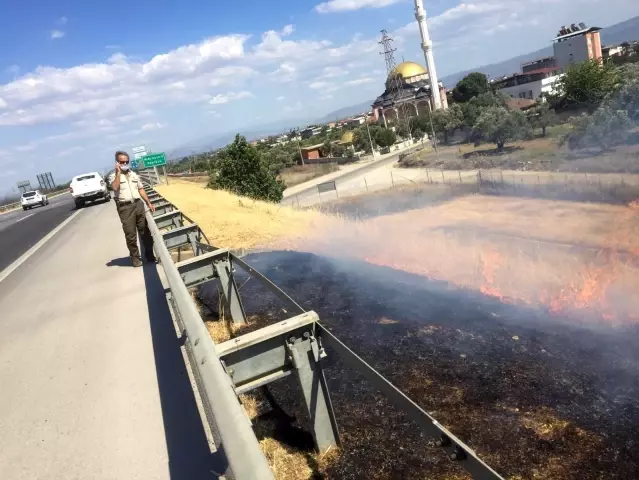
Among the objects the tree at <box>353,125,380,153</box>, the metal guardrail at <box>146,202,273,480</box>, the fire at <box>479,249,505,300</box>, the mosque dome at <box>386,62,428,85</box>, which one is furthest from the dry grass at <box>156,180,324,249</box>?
the mosque dome at <box>386,62,428,85</box>

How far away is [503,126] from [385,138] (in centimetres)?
3061

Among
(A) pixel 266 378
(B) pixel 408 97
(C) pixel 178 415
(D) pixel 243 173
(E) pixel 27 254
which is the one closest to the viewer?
(A) pixel 266 378

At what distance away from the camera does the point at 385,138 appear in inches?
3157

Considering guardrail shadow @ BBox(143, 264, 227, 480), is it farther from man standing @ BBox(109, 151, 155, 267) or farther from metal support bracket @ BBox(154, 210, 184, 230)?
metal support bracket @ BBox(154, 210, 184, 230)

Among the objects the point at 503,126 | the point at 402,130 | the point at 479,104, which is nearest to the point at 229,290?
the point at 503,126

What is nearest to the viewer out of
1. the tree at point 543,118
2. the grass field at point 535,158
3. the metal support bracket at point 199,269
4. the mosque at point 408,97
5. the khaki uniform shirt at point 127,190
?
the metal support bracket at point 199,269

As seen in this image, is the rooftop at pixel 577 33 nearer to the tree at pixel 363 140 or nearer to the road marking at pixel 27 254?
the tree at pixel 363 140

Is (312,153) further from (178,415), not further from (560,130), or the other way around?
(178,415)

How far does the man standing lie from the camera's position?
8.78 metres

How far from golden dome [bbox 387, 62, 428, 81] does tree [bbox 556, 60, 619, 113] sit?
54.4 metres

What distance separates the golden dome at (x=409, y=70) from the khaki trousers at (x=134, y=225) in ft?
355

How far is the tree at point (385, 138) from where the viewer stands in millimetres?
80188

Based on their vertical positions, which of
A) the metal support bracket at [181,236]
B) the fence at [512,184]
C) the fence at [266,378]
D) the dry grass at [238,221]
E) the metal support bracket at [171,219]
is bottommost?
the fence at [512,184]

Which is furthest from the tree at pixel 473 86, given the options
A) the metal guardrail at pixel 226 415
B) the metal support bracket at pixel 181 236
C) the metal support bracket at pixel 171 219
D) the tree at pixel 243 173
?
the metal guardrail at pixel 226 415
